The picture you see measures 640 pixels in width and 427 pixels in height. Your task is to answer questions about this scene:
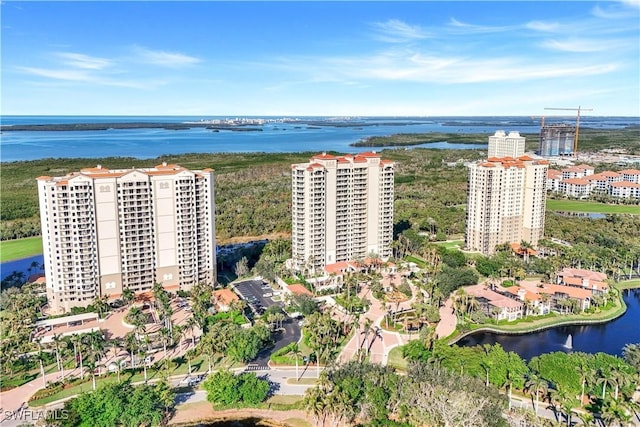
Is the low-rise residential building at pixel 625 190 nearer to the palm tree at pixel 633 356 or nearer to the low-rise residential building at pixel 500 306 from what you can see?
the low-rise residential building at pixel 500 306

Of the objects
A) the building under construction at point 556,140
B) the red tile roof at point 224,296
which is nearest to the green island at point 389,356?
the red tile roof at point 224,296

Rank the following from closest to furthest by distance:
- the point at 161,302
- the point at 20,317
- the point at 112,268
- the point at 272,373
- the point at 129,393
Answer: the point at 129,393 < the point at 272,373 < the point at 20,317 < the point at 161,302 < the point at 112,268

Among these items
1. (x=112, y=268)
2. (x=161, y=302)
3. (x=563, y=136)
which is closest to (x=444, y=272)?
(x=161, y=302)

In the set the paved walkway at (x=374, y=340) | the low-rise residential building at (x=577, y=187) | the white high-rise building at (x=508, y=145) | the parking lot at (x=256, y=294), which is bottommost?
the paved walkway at (x=374, y=340)

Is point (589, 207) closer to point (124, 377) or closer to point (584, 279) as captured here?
point (584, 279)

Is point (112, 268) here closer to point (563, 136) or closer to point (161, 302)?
point (161, 302)

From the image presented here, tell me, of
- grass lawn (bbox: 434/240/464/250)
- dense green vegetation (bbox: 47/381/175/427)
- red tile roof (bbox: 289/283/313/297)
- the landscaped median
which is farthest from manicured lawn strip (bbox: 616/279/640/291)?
dense green vegetation (bbox: 47/381/175/427)
